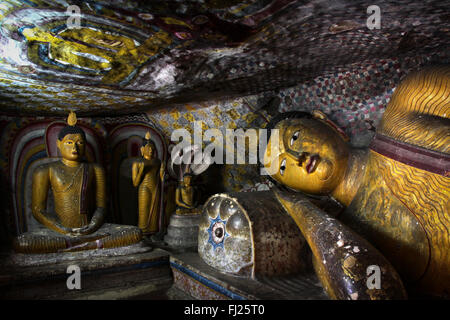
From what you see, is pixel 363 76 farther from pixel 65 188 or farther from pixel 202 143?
pixel 65 188

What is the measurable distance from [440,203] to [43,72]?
2913mm

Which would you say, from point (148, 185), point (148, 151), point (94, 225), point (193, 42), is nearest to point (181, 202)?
point (148, 185)

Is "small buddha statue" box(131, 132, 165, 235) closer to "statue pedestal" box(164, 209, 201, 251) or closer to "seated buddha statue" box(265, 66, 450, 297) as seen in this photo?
"statue pedestal" box(164, 209, 201, 251)

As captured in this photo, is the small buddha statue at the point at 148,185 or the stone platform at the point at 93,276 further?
the small buddha statue at the point at 148,185

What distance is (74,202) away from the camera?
12.9 ft

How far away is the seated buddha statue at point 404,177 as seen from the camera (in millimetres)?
2068

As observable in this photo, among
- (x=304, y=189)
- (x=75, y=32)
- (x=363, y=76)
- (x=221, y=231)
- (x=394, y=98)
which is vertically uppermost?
(x=75, y=32)

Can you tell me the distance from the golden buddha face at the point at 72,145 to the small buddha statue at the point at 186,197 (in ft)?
4.19

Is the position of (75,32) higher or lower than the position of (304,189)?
higher

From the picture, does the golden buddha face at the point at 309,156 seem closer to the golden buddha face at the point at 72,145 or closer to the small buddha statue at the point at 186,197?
the small buddha statue at the point at 186,197

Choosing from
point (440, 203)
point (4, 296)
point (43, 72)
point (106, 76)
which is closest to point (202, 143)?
point (106, 76)

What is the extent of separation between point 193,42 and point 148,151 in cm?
262

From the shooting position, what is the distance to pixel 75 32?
6.74 feet

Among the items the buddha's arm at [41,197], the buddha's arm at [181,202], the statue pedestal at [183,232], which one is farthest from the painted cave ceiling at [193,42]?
the statue pedestal at [183,232]
